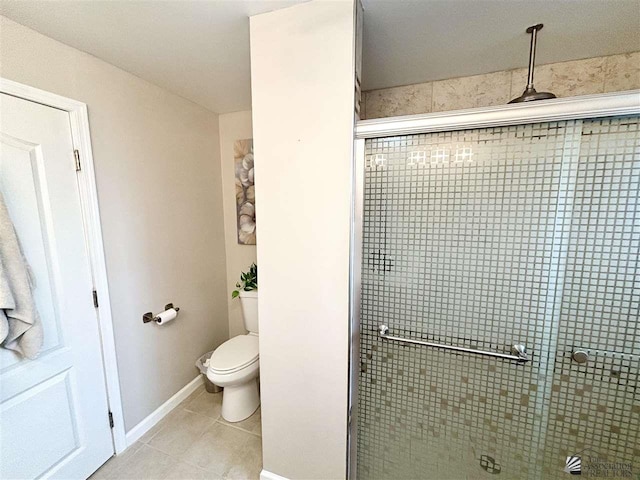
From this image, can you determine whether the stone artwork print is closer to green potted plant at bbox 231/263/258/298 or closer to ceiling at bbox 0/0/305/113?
green potted plant at bbox 231/263/258/298

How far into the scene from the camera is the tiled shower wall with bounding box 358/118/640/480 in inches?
35.6

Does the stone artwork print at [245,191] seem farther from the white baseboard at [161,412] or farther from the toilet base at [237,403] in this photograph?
the white baseboard at [161,412]

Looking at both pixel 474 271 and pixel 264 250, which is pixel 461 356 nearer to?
pixel 474 271

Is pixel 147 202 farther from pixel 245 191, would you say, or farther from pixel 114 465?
pixel 114 465

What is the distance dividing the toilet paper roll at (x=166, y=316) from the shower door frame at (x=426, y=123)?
4.26 feet

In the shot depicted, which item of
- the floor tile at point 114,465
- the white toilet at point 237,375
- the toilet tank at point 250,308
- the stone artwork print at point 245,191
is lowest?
the floor tile at point 114,465

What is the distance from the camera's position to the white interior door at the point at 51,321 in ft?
3.56

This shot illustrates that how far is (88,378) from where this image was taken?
138 centimetres

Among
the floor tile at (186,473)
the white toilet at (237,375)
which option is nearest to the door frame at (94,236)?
the floor tile at (186,473)

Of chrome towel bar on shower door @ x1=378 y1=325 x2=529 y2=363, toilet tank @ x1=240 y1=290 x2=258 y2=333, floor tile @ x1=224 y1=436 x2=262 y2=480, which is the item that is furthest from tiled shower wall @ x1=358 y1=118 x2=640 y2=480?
toilet tank @ x1=240 y1=290 x2=258 y2=333

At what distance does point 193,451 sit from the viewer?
154 cm

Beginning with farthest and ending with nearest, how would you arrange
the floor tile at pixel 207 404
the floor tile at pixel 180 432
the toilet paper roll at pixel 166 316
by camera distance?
the floor tile at pixel 207 404, the toilet paper roll at pixel 166 316, the floor tile at pixel 180 432

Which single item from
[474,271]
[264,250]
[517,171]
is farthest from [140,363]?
[517,171]

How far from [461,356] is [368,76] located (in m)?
1.64
